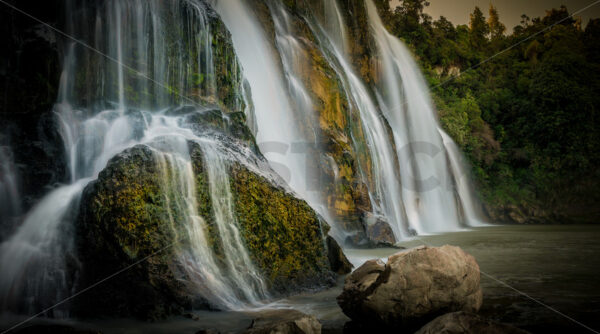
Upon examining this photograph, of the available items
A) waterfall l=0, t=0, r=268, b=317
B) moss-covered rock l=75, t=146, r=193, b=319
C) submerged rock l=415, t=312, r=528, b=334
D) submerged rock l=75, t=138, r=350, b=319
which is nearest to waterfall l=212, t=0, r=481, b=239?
waterfall l=0, t=0, r=268, b=317

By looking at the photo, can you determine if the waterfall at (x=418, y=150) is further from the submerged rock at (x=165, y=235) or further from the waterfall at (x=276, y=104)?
the submerged rock at (x=165, y=235)

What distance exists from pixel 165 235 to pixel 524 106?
2537 cm

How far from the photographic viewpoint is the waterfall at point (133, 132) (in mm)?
5203

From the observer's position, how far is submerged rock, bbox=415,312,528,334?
11.4 ft

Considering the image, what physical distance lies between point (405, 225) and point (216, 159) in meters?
11.0

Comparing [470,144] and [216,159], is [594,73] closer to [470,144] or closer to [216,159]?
[470,144]

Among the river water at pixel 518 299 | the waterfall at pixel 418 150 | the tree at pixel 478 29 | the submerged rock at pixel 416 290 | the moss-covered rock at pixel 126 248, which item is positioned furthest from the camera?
the tree at pixel 478 29

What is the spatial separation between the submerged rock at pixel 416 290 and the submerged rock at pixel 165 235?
6.20 ft

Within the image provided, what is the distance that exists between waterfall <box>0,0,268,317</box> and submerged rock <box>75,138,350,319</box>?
0.34 feet

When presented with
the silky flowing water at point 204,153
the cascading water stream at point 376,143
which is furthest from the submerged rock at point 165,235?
the cascading water stream at point 376,143

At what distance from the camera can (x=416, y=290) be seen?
173 inches

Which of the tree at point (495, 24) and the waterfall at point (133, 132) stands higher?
the tree at point (495, 24)

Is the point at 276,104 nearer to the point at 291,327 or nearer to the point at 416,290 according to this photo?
the point at 416,290

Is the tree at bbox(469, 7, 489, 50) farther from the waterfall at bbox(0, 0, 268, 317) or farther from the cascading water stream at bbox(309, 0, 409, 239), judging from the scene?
the waterfall at bbox(0, 0, 268, 317)
